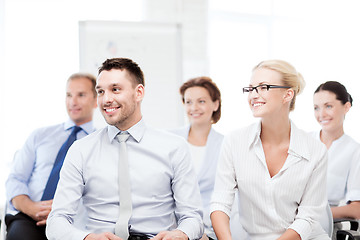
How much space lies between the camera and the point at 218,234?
2.04 m

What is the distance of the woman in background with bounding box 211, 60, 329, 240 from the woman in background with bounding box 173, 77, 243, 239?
71 cm

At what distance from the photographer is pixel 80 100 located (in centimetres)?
304

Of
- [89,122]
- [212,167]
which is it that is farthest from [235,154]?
[89,122]

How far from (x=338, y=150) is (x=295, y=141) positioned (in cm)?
89

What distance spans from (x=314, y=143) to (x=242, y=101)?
9.48 ft

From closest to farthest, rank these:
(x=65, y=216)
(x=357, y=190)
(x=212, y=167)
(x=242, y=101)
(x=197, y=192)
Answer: (x=65, y=216), (x=197, y=192), (x=357, y=190), (x=212, y=167), (x=242, y=101)

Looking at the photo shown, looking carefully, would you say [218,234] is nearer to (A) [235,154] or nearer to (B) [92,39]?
(A) [235,154]

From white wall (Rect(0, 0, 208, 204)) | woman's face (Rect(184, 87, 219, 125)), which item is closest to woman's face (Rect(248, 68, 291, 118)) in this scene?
woman's face (Rect(184, 87, 219, 125))

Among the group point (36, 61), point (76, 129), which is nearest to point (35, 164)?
point (76, 129)

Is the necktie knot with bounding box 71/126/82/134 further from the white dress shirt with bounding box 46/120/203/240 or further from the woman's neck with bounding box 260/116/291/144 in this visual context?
the woman's neck with bounding box 260/116/291/144

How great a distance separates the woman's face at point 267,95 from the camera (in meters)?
2.13

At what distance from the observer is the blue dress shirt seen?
2822 millimetres

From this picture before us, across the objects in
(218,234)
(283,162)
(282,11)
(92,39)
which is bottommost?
(218,234)

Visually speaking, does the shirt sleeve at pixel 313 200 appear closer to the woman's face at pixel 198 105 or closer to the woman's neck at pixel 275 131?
the woman's neck at pixel 275 131
